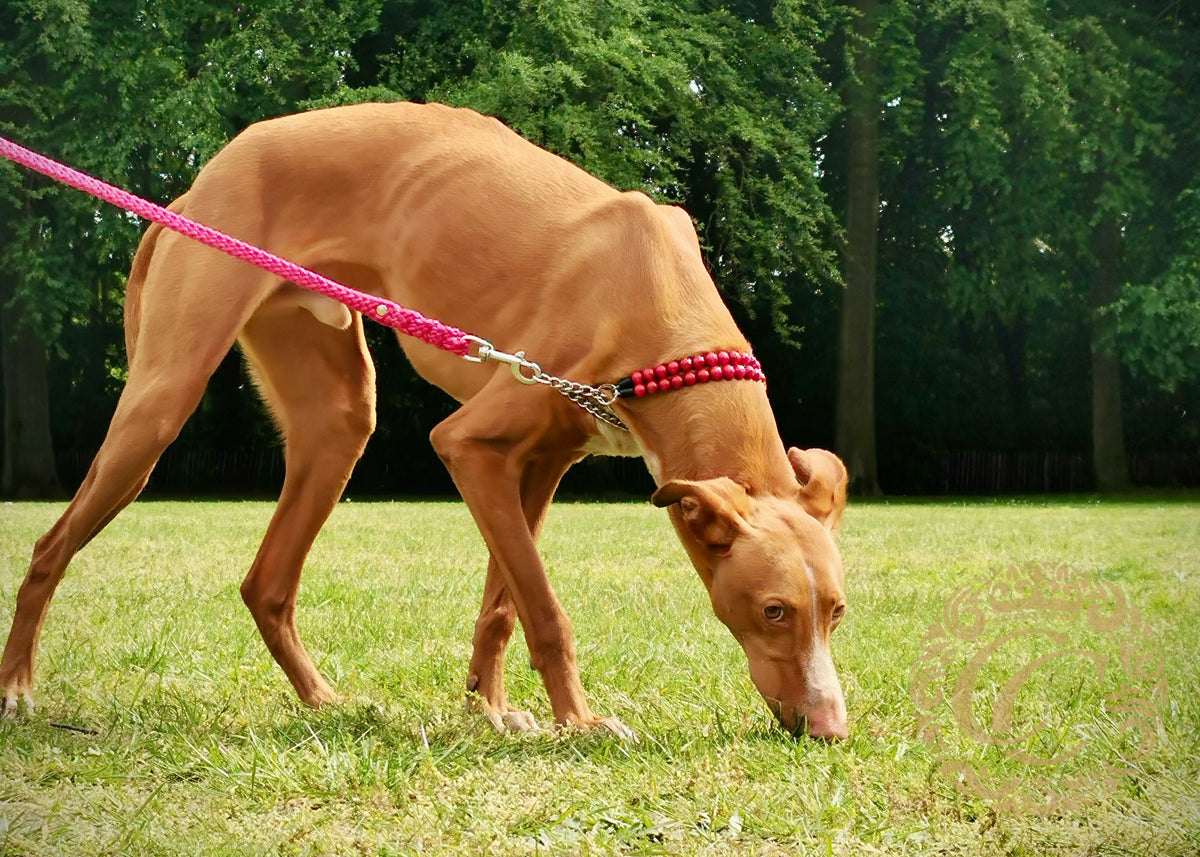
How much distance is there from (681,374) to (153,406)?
1.78 m

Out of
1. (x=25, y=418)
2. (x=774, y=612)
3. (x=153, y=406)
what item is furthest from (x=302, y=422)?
(x=25, y=418)

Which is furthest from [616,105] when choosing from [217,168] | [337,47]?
[217,168]

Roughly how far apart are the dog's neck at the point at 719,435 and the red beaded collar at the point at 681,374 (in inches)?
0.9

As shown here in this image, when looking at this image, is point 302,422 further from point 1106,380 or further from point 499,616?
point 1106,380

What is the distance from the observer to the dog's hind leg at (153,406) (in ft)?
13.6

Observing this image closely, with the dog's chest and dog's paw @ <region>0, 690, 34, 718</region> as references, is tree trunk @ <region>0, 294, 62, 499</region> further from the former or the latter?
the dog's chest

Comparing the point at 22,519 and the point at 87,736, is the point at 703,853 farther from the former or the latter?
the point at 22,519

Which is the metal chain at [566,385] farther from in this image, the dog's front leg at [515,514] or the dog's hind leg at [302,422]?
the dog's hind leg at [302,422]

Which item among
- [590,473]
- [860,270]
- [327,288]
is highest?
[860,270]

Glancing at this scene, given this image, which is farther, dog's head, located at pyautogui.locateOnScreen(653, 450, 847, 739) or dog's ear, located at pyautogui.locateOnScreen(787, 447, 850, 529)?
dog's ear, located at pyautogui.locateOnScreen(787, 447, 850, 529)

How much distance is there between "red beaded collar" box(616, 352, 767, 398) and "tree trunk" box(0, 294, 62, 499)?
787 inches

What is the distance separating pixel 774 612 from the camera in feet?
10.8

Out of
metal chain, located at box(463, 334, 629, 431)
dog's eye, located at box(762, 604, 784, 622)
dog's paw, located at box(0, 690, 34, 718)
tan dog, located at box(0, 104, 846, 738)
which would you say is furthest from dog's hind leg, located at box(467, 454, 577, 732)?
dog's paw, located at box(0, 690, 34, 718)

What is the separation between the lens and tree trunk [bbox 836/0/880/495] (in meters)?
23.0
